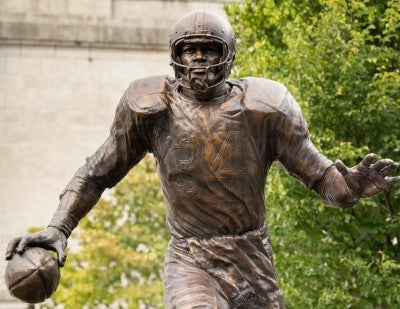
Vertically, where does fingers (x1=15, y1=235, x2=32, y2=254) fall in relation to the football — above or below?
above

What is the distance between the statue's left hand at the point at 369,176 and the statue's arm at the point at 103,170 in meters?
1.42

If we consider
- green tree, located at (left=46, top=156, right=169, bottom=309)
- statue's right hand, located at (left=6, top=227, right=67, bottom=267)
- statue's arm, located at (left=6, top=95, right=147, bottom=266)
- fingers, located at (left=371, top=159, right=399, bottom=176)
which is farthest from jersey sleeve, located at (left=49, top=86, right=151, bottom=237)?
green tree, located at (left=46, top=156, right=169, bottom=309)

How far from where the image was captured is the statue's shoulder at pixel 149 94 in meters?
8.76

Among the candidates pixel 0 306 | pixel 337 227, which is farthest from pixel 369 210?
pixel 0 306

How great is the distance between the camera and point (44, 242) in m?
8.48

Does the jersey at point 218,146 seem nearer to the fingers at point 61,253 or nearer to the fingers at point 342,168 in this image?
the fingers at point 342,168

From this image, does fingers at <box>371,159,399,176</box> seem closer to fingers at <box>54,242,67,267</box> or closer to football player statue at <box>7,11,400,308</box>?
football player statue at <box>7,11,400,308</box>

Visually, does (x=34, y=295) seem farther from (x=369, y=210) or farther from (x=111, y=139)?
(x=369, y=210)

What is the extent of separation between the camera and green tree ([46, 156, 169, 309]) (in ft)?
91.3

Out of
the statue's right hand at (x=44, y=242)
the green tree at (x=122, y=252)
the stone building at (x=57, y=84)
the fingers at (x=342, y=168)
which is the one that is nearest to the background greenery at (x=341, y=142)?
the green tree at (x=122, y=252)

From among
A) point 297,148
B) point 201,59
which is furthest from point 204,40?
point 297,148

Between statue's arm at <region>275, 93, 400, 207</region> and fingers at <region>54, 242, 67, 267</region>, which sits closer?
fingers at <region>54, 242, 67, 267</region>

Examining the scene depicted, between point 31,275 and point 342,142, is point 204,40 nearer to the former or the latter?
point 31,275

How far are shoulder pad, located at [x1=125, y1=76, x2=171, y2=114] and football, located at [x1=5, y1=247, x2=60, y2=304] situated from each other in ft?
3.75
